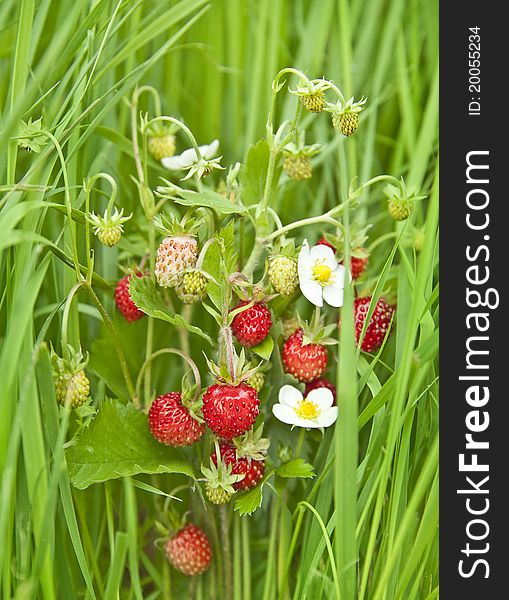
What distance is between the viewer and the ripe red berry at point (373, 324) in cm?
64

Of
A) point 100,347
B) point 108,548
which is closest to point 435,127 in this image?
point 100,347

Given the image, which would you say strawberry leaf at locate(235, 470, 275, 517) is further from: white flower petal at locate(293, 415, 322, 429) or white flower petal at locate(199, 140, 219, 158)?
white flower petal at locate(199, 140, 219, 158)

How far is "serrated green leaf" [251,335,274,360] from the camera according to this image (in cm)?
60

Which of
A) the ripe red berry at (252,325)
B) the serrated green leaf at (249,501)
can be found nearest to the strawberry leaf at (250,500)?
the serrated green leaf at (249,501)

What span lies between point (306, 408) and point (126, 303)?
168mm

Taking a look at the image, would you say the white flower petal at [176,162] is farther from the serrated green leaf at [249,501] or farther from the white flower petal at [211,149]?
the serrated green leaf at [249,501]

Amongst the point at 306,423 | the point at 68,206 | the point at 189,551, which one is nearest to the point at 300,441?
the point at 306,423

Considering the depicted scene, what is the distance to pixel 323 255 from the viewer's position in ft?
2.04

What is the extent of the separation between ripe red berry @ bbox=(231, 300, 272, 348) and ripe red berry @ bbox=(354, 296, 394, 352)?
0.09 m

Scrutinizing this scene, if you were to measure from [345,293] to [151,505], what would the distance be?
28cm

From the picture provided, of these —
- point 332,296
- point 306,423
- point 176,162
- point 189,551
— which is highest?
point 176,162

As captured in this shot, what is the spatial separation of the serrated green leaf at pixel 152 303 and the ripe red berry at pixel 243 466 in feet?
0.28

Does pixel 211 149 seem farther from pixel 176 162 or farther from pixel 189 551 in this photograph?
pixel 189 551

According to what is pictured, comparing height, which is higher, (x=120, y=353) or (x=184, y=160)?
(x=184, y=160)
